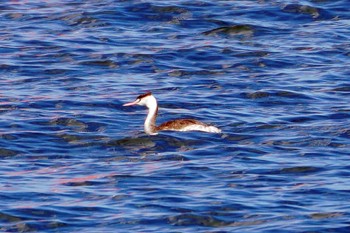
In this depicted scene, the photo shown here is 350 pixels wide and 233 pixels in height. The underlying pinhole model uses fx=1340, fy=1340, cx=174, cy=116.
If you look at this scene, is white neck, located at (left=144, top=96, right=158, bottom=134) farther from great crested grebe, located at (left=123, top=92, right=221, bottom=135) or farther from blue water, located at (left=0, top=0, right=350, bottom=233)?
blue water, located at (left=0, top=0, right=350, bottom=233)

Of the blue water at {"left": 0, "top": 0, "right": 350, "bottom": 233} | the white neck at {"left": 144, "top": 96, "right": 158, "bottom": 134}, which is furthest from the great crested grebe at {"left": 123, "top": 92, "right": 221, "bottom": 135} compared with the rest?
the blue water at {"left": 0, "top": 0, "right": 350, "bottom": 233}

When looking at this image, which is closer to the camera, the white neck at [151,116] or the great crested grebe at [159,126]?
the great crested grebe at [159,126]

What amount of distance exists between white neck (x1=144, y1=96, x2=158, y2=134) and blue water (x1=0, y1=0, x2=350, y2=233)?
34 cm

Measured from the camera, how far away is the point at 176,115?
77.0 feet

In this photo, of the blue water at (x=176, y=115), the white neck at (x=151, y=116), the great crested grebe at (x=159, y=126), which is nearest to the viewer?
the blue water at (x=176, y=115)

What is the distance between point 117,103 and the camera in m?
24.0

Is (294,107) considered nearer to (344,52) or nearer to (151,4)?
(344,52)

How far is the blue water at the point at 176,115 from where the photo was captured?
54.2 feet

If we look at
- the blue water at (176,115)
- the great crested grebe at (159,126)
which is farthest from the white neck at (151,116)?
the blue water at (176,115)

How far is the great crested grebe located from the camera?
2116 centimetres

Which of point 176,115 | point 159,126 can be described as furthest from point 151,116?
point 176,115

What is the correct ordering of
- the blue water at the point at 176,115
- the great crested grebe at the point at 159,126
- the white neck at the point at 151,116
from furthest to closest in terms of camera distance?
the white neck at the point at 151,116 → the great crested grebe at the point at 159,126 → the blue water at the point at 176,115

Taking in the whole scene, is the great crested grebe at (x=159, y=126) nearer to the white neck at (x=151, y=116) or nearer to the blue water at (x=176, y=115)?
the white neck at (x=151, y=116)

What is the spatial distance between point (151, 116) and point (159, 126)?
352 millimetres
